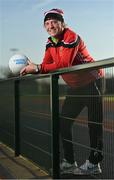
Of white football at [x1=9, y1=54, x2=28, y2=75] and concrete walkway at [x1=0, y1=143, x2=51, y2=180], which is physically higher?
white football at [x1=9, y1=54, x2=28, y2=75]

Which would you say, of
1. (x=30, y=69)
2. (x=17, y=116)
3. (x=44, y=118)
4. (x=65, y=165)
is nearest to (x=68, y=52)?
(x=30, y=69)

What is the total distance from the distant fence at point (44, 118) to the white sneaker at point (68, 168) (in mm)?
71

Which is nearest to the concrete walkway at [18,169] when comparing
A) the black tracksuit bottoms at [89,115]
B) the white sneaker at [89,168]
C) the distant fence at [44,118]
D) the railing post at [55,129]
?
the distant fence at [44,118]

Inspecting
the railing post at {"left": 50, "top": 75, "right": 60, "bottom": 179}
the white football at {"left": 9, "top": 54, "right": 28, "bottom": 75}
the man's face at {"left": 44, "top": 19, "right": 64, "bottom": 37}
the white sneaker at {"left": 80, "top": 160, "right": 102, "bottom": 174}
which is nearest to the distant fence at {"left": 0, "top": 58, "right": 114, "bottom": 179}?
the railing post at {"left": 50, "top": 75, "right": 60, "bottom": 179}

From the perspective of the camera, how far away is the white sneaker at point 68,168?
20.0 feet

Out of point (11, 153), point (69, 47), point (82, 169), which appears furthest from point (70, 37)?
point (11, 153)

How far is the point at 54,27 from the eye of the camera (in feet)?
21.8

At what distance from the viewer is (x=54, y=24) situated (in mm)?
6660

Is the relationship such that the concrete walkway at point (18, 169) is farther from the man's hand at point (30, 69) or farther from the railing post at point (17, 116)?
the man's hand at point (30, 69)

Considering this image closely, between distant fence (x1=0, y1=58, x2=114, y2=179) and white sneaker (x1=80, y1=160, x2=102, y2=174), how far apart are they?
104mm

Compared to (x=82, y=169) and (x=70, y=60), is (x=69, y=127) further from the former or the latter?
(x=70, y=60)

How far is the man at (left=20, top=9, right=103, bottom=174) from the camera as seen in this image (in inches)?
211

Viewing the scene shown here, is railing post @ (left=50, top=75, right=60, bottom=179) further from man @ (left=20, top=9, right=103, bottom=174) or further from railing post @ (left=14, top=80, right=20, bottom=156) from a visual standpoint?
railing post @ (left=14, top=80, right=20, bottom=156)

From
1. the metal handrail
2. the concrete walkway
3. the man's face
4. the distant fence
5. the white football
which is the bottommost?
the concrete walkway
